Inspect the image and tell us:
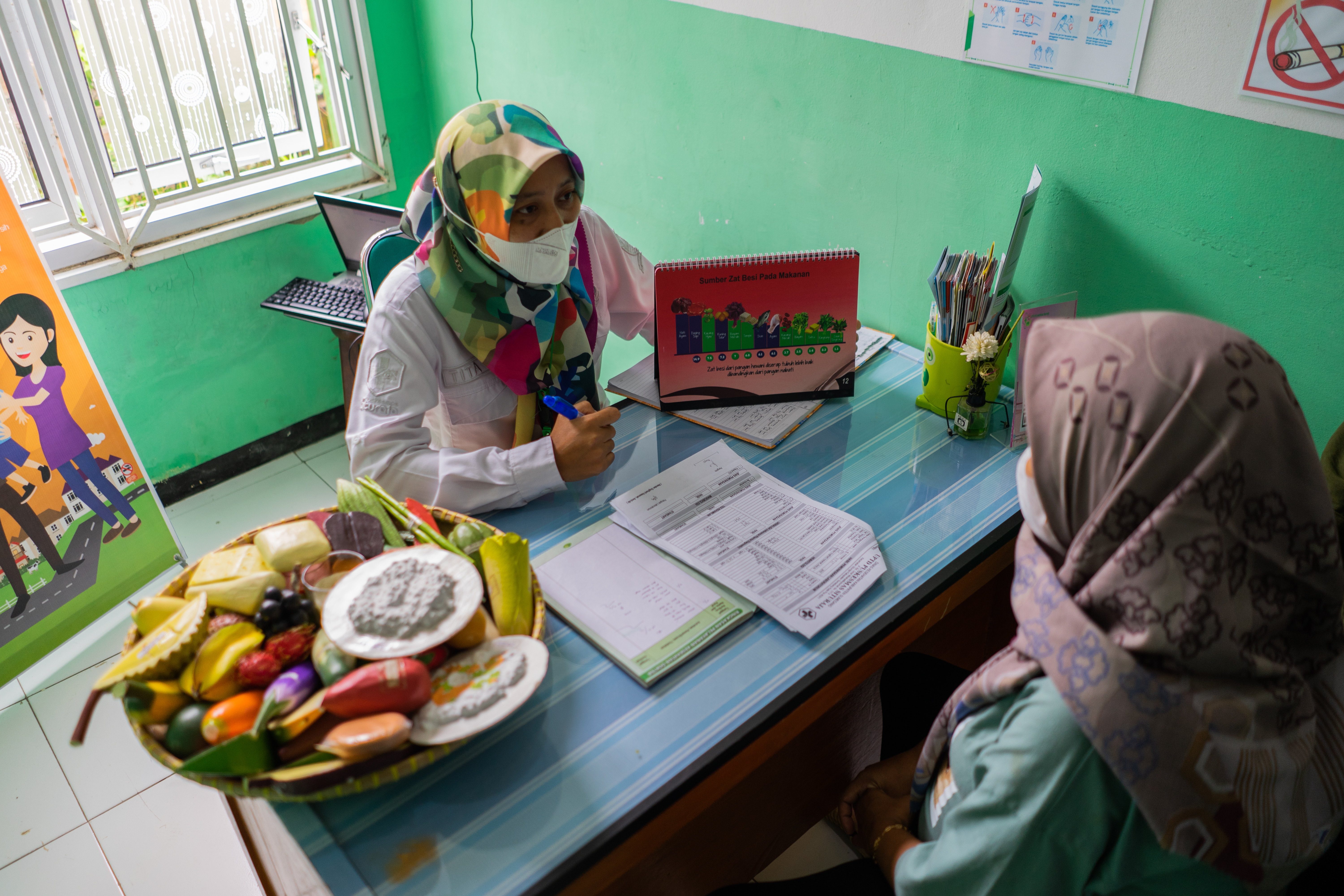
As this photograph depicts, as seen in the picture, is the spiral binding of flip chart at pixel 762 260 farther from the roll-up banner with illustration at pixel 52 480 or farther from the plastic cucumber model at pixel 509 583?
the roll-up banner with illustration at pixel 52 480

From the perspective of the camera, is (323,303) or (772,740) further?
(323,303)

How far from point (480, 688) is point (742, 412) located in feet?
2.88

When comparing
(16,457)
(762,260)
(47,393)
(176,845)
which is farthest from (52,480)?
(762,260)

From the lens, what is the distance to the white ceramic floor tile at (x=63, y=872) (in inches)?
68.8

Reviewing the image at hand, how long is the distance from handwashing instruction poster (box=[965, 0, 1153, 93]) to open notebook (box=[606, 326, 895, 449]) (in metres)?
0.58

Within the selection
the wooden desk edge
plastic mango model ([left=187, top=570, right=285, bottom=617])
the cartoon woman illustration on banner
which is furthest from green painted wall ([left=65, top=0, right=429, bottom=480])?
the wooden desk edge

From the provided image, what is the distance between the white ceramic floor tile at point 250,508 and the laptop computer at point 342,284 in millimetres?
584

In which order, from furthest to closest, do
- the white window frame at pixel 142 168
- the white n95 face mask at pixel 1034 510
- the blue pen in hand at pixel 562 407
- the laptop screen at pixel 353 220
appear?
the laptop screen at pixel 353 220 < the white window frame at pixel 142 168 < the blue pen in hand at pixel 562 407 < the white n95 face mask at pixel 1034 510

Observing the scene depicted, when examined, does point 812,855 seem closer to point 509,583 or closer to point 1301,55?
point 509,583

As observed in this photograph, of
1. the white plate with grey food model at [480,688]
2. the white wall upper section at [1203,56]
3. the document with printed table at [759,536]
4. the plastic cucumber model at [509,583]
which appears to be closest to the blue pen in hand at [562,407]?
the document with printed table at [759,536]

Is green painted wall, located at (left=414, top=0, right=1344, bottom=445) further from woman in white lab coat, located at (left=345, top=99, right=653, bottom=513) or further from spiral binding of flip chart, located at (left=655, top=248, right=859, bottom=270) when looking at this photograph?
woman in white lab coat, located at (left=345, top=99, right=653, bottom=513)

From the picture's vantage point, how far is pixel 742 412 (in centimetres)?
170

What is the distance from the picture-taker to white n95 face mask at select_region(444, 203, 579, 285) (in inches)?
57.6

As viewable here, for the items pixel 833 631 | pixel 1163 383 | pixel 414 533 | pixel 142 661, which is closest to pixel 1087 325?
pixel 1163 383
